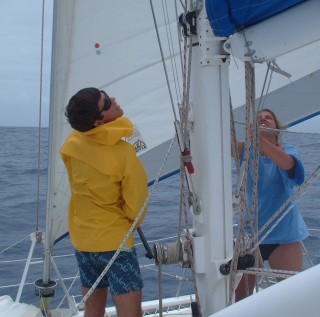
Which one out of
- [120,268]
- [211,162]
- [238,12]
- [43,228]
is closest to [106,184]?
[120,268]

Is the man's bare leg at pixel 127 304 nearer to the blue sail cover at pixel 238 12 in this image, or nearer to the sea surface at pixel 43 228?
the sea surface at pixel 43 228

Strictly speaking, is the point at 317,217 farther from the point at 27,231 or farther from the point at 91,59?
the point at 91,59

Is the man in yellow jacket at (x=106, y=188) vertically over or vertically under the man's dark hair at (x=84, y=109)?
under

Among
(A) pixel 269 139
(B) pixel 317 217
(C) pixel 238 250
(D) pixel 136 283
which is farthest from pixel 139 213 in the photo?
(B) pixel 317 217

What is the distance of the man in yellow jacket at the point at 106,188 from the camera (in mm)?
1800

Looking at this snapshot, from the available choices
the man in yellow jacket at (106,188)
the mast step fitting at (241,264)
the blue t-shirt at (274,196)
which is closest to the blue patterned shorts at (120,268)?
the man in yellow jacket at (106,188)

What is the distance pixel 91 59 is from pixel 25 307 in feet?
3.56

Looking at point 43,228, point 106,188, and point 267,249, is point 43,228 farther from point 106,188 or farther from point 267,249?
point 106,188

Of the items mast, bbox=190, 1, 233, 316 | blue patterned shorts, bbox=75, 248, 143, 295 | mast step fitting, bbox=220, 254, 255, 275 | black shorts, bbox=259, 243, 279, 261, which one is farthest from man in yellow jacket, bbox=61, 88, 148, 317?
black shorts, bbox=259, 243, 279, 261

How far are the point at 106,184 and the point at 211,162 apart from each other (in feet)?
1.28

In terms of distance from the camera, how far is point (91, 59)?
246 cm

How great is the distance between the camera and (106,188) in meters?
1.83

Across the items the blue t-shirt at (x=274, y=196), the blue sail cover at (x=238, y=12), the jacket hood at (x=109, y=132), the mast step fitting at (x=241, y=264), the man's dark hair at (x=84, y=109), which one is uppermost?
the blue sail cover at (x=238, y=12)

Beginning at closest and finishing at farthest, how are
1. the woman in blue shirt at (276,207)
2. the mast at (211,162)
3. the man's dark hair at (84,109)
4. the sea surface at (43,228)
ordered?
the mast at (211,162)
the man's dark hair at (84,109)
the woman in blue shirt at (276,207)
the sea surface at (43,228)
